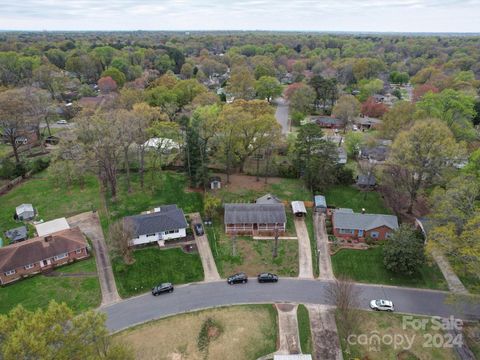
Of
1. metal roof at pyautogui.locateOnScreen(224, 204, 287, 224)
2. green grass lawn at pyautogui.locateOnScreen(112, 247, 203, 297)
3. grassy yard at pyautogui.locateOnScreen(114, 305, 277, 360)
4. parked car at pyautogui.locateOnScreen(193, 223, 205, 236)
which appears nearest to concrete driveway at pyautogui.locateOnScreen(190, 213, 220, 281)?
parked car at pyautogui.locateOnScreen(193, 223, 205, 236)

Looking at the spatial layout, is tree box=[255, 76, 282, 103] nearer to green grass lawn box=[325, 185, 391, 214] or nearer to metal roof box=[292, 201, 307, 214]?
green grass lawn box=[325, 185, 391, 214]

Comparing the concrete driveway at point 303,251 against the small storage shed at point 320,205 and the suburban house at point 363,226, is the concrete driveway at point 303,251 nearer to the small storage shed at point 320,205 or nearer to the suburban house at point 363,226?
the small storage shed at point 320,205

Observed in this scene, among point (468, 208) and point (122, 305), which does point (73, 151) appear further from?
point (468, 208)

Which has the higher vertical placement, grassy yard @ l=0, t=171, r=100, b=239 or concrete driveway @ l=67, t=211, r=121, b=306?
grassy yard @ l=0, t=171, r=100, b=239

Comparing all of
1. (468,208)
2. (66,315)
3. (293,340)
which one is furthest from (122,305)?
(468,208)

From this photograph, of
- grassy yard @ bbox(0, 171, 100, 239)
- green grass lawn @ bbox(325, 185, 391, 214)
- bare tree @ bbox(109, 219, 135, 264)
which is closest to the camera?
bare tree @ bbox(109, 219, 135, 264)

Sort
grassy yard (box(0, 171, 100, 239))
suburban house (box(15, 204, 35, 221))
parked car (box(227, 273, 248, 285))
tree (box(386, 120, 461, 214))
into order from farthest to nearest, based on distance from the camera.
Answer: grassy yard (box(0, 171, 100, 239)), suburban house (box(15, 204, 35, 221)), tree (box(386, 120, 461, 214)), parked car (box(227, 273, 248, 285))

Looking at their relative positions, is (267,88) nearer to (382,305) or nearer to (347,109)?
(347,109)
